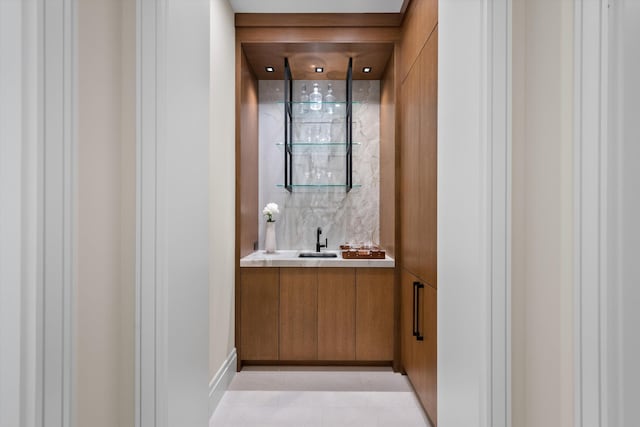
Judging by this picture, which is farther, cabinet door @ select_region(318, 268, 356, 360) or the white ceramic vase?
the white ceramic vase

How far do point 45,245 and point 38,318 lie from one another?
0.15m

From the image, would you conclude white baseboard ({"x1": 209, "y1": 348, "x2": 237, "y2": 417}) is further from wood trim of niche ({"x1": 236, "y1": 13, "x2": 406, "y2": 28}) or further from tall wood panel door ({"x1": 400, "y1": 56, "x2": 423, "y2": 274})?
wood trim of niche ({"x1": 236, "y1": 13, "x2": 406, "y2": 28})

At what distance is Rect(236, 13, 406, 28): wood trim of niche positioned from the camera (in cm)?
324

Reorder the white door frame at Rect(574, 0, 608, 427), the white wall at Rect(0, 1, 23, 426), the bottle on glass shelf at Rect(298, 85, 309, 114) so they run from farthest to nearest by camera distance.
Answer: the bottle on glass shelf at Rect(298, 85, 309, 114) → the white door frame at Rect(574, 0, 608, 427) → the white wall at Rect(0, 1, 23, 426)

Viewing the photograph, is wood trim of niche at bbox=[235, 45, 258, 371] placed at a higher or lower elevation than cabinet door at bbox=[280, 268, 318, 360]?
higher

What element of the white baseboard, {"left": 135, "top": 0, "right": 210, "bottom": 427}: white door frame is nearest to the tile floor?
the white baseboard

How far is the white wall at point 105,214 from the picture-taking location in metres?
1.04

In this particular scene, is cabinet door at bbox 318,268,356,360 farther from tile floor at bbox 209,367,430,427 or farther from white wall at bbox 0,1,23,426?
white wall at bbox 0,1,23,426

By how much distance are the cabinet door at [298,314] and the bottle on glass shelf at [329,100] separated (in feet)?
4.91

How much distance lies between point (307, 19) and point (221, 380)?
2693mm

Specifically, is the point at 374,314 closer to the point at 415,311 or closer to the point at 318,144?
the point at 415,311

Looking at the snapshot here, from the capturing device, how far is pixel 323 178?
3.98 m

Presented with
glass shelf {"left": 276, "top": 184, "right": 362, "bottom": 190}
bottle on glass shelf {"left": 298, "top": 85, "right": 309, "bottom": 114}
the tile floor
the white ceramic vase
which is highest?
bottle on glass shelf {"left": 298, "top": 85, "right": 309, "bottom": 114}

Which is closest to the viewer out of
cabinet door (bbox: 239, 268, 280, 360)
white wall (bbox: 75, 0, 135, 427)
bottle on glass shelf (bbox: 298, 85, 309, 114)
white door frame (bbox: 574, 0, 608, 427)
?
white door frame (bbox: 574, 0, 608, 427)
